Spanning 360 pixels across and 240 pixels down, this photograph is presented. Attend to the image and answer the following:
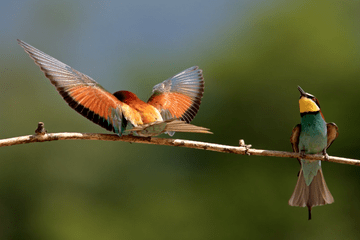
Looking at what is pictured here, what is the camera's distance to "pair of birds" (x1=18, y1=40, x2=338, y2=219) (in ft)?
5.42

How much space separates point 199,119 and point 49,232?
4.51 meters

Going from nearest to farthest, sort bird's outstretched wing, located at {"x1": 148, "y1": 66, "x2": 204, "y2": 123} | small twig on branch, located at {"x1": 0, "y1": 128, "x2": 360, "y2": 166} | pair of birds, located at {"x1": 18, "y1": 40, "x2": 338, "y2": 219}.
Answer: small twig on branch, located at {"x1": 0, "y1": 128, "x2": 360, "y2": 166}
pair of birds, located at {"x1": 18, "y1": 40, "x2": 338, "y2": 219}
bird's outstretched wing, located at {"x1": 148, "y1": 66, "x2": 204, "y2": 123}

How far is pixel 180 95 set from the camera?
2.15 metres

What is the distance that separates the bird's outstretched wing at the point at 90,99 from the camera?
1677mm

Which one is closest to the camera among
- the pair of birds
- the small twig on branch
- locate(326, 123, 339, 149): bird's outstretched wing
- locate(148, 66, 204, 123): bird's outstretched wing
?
the small twig on branch

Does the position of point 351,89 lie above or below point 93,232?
above

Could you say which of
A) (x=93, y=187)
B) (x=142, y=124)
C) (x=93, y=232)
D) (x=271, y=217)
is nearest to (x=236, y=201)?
(x=271, y=217)

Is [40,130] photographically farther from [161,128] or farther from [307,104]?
[307,104]

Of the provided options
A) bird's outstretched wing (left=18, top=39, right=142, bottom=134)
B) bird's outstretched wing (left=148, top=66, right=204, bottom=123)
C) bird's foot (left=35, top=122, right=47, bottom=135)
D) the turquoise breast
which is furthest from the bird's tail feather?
bird's foot (left=35, top=122, right=47, bottom=135)

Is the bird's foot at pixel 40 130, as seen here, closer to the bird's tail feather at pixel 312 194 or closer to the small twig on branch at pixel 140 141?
the small twig on branch at pixel 140 141

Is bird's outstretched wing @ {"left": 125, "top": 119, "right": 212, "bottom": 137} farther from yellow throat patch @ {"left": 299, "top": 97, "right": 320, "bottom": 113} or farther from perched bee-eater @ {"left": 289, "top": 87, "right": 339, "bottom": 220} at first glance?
yellow throat patch @ {"left": 299, "top": 97, "right": 320, "bottom": 113}

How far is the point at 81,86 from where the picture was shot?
1751 mm

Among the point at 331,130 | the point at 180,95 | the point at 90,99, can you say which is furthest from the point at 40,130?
the point at 331,130

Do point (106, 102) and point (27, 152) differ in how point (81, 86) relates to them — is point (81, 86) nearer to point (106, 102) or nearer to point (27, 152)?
point (106, 102)
